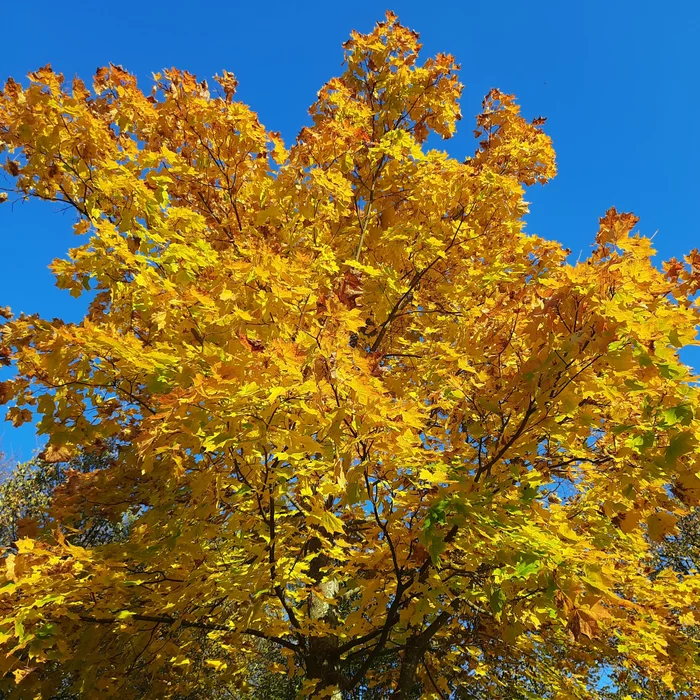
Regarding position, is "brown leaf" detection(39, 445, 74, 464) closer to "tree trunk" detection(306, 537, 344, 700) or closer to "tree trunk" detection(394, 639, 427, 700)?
"tree trunk" detection(306, 537, 344, 700)

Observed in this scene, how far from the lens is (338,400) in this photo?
2047 millimetres

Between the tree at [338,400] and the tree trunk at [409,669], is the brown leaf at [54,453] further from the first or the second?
the tree trunk at [409,669]

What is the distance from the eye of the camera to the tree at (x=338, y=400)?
7.03 feet

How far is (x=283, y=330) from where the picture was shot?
7.79ft

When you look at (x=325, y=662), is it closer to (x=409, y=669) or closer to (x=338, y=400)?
(x=409, y=669)

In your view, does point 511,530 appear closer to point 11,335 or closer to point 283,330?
point 283,330

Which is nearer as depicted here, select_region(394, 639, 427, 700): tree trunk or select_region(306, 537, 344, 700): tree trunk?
select_region(306, 537, 344, 700): tree trunk

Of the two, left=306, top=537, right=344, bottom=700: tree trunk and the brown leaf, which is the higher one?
the brown leaf

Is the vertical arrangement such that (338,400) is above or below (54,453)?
above

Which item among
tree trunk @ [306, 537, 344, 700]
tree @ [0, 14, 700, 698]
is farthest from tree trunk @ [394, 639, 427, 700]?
tree trunk @ [306, 537, 344, 700]

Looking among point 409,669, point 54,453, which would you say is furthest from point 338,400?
point 409,669

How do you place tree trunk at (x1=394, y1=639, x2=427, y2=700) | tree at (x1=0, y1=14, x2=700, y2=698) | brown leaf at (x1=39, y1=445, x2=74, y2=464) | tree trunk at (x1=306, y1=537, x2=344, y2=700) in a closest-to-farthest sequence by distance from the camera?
tree at (x1=0, y1=14, x2=700, y2=698)
brown leaf at (x1=39, y1=445, x2=74, y2=464)
tree trunk at (x1=306, y1=537, x2=344, y2=700)
tree trunk at (x1=394, y1=639, x2=427, y2=700)

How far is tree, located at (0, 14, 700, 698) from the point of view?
214 cm

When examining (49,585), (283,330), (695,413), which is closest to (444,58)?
(283,330)
